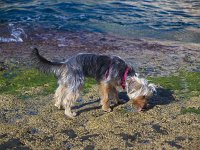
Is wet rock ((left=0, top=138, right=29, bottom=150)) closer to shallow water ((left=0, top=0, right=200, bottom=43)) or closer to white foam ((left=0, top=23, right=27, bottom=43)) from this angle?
white foam ((left=0, top=23, right=27, bottom=43))

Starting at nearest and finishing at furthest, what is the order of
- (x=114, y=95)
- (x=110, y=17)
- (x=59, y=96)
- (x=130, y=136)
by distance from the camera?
(x=130, y=136)
(x=59, y=96)
(x=114, y=95)
(x=110, y=17)

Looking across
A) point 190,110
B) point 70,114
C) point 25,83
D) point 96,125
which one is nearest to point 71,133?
point 96,125

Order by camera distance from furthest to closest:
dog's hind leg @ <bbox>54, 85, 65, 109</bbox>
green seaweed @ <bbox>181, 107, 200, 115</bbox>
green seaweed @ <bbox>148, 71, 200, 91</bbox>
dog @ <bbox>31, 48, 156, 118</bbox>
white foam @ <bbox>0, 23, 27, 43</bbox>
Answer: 1. white foam @ <bbox>0, 23, 27, 43</bbox>
2. green seaweed @ <bbox>148, 71, 200, 91</bbox>
3. green seaweed @ <bbox>181, 107, 200, 115</bbox>
4. dog's hind leg @ <bbox>54, 85, 65, 109</bbox>
5. dog @ <bbox>31, 48, 156, 118</bbox>

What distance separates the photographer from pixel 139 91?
9.52 metres

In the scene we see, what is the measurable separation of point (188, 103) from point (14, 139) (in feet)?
15.2

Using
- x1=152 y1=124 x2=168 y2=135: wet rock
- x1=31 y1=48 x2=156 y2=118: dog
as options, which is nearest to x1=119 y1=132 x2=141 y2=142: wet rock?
x1=152 y1=124 x2=168 y2=135: wet rock

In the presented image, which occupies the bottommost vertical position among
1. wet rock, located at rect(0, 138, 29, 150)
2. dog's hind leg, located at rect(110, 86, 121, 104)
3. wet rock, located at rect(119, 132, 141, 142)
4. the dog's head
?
wet rock, located at rect(0, 138, 29, 150)

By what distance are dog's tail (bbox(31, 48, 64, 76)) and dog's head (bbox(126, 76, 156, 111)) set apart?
70.0 inches

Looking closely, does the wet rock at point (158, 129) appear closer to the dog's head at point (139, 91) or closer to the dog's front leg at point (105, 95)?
the dog's head at point (139, 91)

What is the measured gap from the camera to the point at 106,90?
381 inches

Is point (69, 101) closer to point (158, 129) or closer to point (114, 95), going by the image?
point (114, 95)

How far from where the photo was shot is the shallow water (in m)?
21.2

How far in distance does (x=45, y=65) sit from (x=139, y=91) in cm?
239

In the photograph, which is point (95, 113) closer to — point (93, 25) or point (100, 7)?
point (93, 25)
